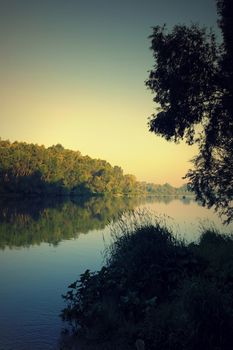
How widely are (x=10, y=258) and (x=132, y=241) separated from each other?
9.47m

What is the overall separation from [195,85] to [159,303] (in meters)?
11.7

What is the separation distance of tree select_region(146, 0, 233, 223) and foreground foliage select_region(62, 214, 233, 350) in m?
6.60

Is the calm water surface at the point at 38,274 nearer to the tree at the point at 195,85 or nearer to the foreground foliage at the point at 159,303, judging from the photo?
the foreground foliage at the point at 159,303

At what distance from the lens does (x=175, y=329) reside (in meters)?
8.12

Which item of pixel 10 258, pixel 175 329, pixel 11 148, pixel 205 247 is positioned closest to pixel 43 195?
pixel 11 148

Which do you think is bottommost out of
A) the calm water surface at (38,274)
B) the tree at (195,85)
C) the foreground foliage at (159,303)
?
the calm water surface at (38,274)

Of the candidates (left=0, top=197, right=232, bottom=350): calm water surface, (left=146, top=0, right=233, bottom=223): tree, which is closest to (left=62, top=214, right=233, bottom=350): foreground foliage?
(left=0, top=197, right=232, bottom=350): calm water surface

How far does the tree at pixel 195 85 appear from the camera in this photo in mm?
18688

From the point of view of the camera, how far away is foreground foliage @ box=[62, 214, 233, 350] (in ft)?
25.9

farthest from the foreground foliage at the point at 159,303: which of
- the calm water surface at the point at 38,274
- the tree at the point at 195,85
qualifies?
A: the tree at the point at 195,85

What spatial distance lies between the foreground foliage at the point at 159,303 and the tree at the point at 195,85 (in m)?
6.60

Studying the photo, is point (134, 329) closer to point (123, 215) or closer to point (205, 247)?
point (205, 247)

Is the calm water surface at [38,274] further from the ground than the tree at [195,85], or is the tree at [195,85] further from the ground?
the tree at [195,85]

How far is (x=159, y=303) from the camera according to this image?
10641 mm
